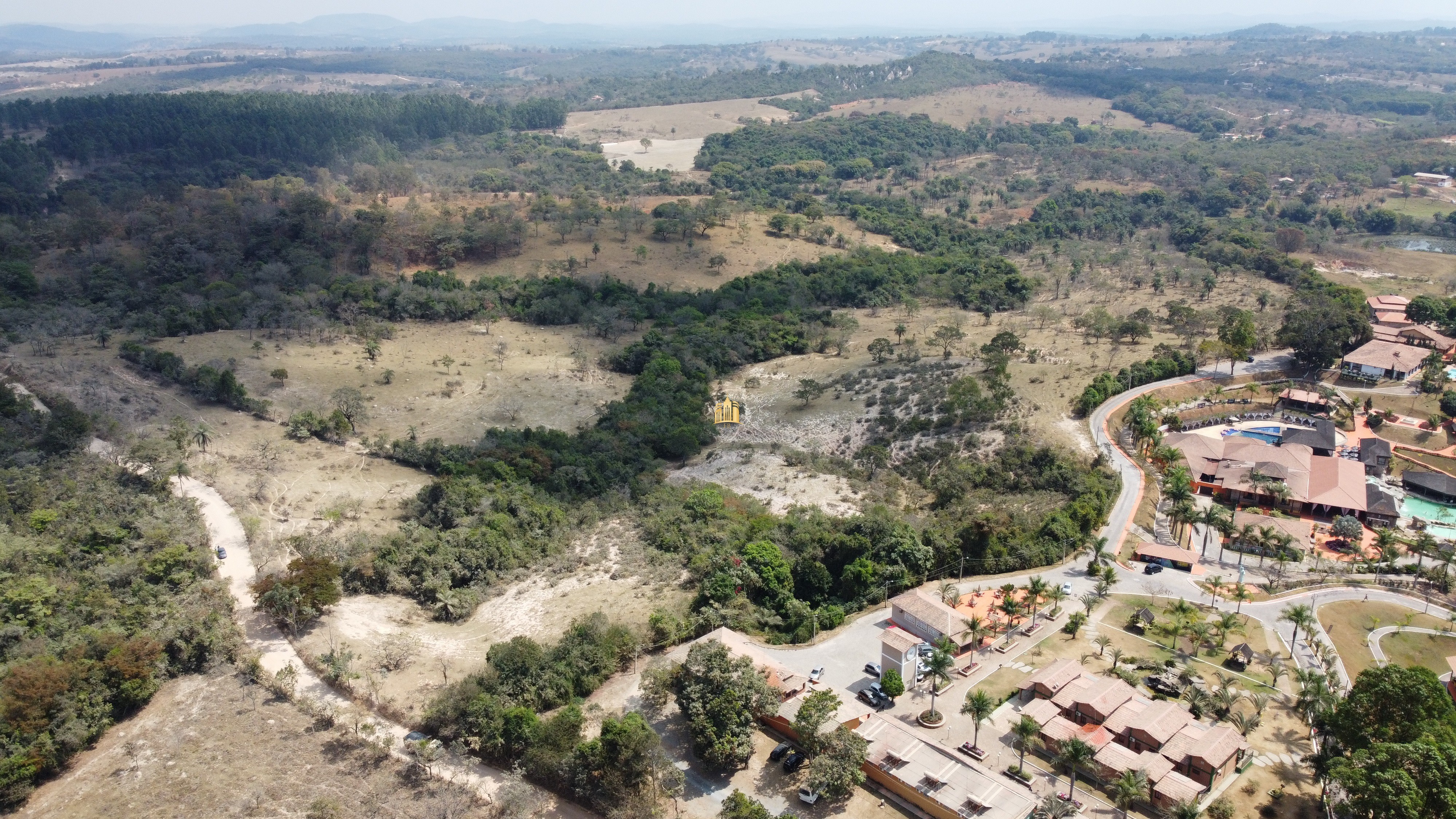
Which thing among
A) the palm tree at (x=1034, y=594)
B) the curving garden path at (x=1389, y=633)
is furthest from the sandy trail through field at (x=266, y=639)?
the curving garden path at (x=1389, y=633)

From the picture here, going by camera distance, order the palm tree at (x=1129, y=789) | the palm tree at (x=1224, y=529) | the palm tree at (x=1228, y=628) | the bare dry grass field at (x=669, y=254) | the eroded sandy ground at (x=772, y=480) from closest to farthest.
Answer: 1. the palm tree at (x=1129, y=789)
2. the palm tree at (x=1228, y=628)
3. the palm tree at (x=1224, y=529)
4. the eroded sandy ground at (x=772, y=480)
5. the bare dry grass field at (x=669, y=254)

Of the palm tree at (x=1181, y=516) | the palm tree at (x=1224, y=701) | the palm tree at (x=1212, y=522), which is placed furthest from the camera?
the palm tree at (x=1181, y=516)

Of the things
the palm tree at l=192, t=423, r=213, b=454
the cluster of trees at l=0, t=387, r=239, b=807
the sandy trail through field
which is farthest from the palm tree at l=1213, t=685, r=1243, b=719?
the palm tree at l=192, t=423, r=213, b=454

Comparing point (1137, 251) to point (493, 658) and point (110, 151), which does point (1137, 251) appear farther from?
point (110, 151)

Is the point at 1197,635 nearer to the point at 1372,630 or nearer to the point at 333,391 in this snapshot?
the point at 1372,630

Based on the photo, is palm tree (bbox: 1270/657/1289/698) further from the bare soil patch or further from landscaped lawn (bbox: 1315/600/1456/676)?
the bare soil patch

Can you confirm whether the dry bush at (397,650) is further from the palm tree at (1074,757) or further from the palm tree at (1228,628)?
the palm tree at (1228,628)
